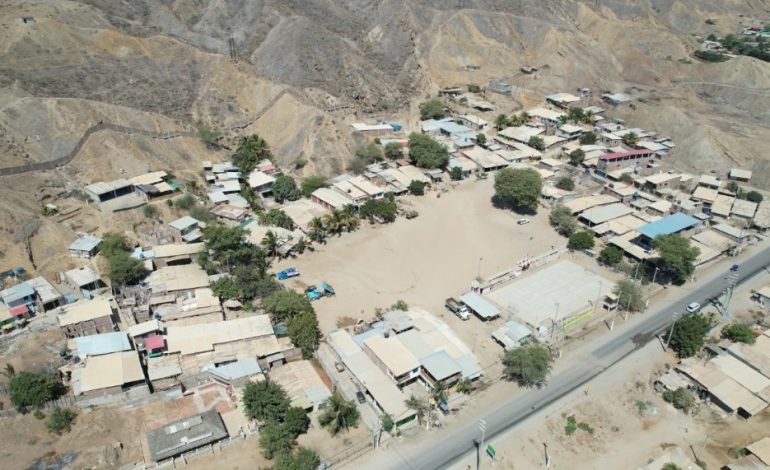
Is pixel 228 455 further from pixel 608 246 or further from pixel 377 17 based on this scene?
pixel 377 17

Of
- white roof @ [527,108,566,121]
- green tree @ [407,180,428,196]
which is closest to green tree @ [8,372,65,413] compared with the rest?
green tree @ [407,180,428,196]

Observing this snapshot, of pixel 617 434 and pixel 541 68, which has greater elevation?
pixel 541 68

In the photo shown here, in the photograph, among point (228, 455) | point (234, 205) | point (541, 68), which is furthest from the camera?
point (541, 68)

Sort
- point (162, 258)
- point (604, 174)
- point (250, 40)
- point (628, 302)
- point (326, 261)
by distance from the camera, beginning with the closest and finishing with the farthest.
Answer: point (628, 302)
point (162, 258)
point (326, 261)
point (604, 174)
point (250, 40)

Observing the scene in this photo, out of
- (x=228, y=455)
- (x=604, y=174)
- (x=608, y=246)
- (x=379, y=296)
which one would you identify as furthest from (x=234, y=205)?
(x=604, y=174)

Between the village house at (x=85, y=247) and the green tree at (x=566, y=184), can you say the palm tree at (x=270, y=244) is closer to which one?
the village house at (x=85, y=247)

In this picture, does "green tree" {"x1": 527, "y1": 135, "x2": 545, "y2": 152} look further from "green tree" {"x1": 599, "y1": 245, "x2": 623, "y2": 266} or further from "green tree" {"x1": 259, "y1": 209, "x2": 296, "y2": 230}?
"green tree" {"x1": 259, "y1": 209, "x2": 296, "y2": 230}
